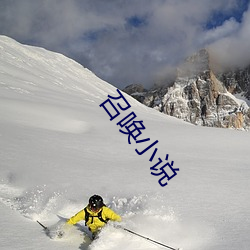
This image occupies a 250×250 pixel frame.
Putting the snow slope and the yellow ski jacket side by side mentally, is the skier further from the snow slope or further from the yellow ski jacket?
the snow slope

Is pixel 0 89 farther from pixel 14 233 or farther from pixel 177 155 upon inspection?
pixel 14 233

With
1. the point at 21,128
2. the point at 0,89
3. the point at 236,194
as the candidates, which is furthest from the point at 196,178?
the point at 0,89

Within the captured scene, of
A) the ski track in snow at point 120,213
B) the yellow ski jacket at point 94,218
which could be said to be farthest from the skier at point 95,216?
the ski track in snow at point 120,213

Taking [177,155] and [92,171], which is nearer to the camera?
[92,171]

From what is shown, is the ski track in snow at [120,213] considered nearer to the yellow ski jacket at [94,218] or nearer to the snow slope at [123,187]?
the snow slope at [123,187]

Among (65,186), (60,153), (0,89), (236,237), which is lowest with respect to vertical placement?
(236,237)

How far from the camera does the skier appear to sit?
5.92m

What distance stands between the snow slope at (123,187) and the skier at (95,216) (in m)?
0.23

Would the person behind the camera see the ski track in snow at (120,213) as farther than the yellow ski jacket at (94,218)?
No

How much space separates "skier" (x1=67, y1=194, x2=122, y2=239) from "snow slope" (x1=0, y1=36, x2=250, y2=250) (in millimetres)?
227

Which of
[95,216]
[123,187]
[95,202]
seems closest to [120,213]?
[95,216]

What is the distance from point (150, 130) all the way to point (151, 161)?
249 inches

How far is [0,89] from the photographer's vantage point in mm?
24734

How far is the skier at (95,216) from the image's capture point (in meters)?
5.92
